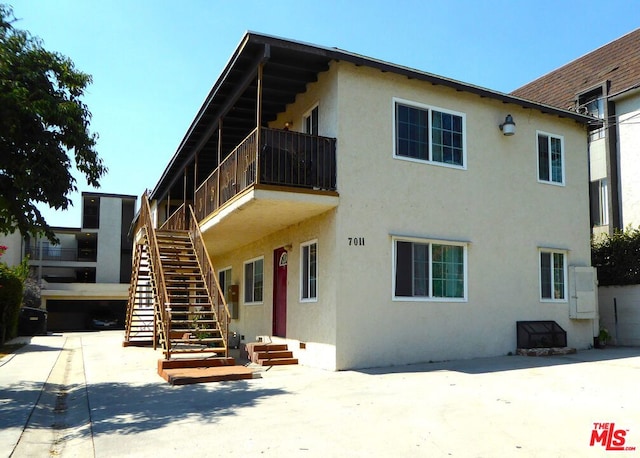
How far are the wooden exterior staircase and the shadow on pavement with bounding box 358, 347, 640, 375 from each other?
309cm

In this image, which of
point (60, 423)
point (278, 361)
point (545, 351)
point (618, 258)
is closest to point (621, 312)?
point (618, 258)

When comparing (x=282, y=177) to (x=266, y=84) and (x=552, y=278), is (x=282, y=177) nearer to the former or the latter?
(x=266, y=84)

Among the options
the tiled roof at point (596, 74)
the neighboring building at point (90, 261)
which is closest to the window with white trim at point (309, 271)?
the tiled roof at point (596, 74)

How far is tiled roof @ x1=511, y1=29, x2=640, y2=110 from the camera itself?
19.0 metres

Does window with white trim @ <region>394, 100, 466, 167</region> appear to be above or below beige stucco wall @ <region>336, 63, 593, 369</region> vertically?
above

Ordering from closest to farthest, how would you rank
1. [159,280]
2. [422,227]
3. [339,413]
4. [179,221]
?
[339,413] < [422,227] < [159,280] < [179,221]

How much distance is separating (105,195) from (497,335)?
39.8 metres

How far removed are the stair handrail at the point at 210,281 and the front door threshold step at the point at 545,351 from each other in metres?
6.68

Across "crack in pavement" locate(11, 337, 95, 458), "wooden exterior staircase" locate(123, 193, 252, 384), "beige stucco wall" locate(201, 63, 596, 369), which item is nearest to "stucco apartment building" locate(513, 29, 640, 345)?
"beige stucco wall" locate(201, 63, 596, 369)

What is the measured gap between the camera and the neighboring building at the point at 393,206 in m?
11.2

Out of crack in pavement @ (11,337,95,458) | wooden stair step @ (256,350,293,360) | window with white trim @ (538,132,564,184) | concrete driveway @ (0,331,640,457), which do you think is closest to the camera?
concrete driveway @ (0,331,640,457)

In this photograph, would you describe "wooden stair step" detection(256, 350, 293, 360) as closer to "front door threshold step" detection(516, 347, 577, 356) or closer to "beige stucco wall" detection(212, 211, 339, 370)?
"beige stucco wall" detection(212, 211, 339, 370)

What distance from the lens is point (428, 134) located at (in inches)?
497

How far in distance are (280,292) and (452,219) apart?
15.0 ft
